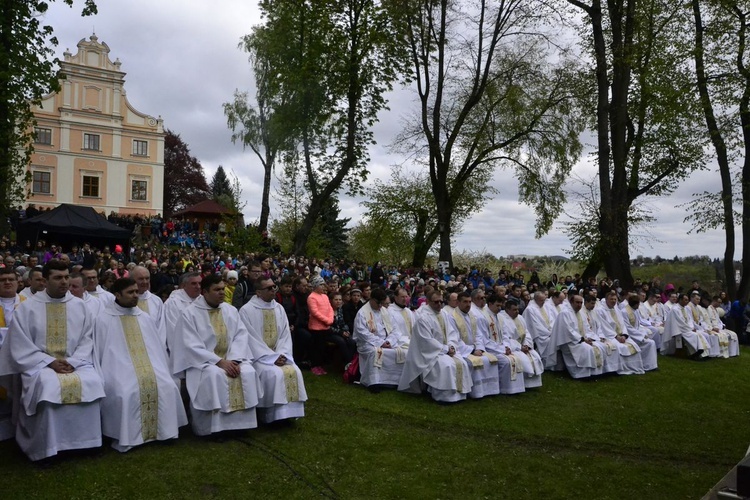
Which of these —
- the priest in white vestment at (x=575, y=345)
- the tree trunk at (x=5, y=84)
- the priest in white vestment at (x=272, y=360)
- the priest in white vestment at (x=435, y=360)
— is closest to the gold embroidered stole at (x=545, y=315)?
the priest in white vestment at (x=575, y=345)

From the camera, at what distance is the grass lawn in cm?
587

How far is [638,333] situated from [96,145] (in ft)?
140

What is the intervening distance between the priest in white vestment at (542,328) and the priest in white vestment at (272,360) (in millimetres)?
6515

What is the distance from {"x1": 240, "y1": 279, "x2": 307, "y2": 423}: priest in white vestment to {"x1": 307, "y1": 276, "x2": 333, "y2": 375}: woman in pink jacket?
2.98 metres

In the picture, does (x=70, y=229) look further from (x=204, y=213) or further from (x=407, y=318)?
(x=407, y=318)

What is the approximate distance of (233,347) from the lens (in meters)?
7.52

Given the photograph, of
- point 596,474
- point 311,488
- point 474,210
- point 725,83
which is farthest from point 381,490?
point 474,210

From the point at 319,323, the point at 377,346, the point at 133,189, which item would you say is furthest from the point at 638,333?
the point at 133,189

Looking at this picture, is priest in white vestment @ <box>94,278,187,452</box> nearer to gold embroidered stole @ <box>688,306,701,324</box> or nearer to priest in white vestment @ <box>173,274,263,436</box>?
priest in white vestment @ <box>173,274,263,436</box>

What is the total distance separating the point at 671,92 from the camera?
2017 cm

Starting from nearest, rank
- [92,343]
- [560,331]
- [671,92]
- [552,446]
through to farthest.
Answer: [92,343], [552,446], [560,331], [671,92]

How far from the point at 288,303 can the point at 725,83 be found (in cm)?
1688

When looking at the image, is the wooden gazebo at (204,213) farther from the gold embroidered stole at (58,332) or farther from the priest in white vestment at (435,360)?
the gold embroidered stole at (58,332)

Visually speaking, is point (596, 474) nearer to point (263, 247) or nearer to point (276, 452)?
point (276, 452)
